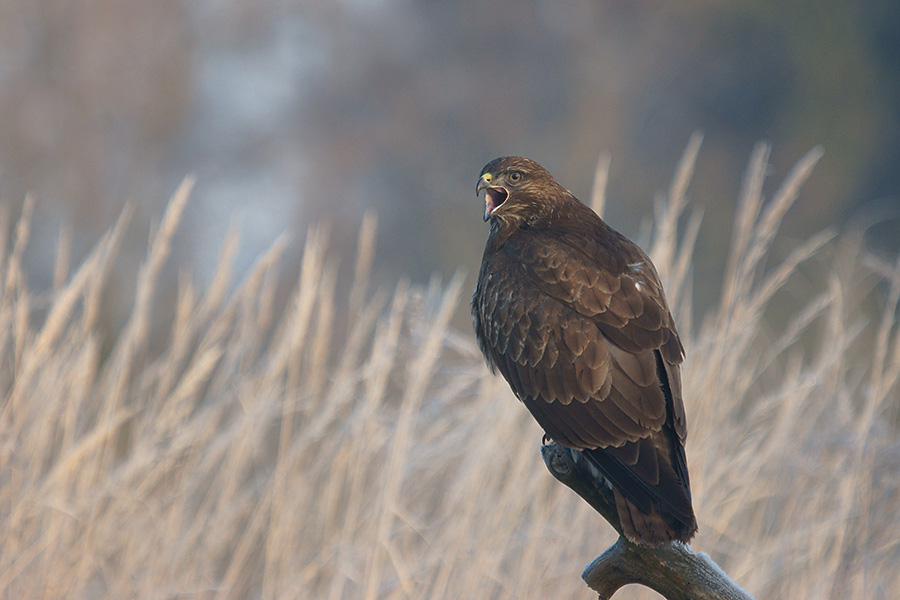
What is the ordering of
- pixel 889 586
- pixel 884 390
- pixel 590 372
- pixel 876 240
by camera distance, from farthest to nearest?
pixel 876 240 → pixel 889 586 → pixel 884 390 → pixel 590 372

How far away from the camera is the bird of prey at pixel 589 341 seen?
1.21 m

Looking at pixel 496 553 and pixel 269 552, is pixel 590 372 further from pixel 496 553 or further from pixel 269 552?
pixel 269 552

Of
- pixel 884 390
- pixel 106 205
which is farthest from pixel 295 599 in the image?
pixel 106 205

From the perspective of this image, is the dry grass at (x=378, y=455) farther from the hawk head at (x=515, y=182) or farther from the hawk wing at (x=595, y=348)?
the hawk wing at (x=595, y=348)

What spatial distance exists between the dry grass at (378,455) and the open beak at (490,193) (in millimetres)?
618

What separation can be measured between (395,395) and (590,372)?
1.58 m

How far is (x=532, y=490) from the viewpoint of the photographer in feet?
8.02

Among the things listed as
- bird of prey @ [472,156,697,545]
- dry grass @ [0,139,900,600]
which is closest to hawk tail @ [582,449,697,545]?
bird of prey @ [472,156,697,545]

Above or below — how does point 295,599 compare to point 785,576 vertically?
below

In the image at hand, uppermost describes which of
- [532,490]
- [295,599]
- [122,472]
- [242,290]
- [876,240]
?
[876,240]

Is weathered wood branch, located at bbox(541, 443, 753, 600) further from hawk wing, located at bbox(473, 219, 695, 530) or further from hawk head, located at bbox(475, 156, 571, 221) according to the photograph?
hawk head, located at bbox(475, 156, 571, 221)

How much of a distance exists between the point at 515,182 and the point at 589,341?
0.42m

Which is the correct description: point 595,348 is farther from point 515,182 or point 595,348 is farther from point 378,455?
point 378,455

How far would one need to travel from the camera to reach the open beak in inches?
66.9
